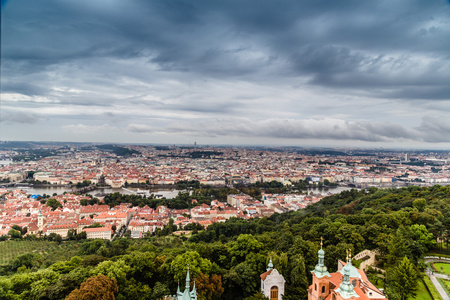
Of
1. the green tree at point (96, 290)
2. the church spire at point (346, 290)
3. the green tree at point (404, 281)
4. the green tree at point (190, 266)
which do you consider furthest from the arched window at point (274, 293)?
the green tree at point (96, 290)

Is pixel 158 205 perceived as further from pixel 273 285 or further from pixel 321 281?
pixel 321 281

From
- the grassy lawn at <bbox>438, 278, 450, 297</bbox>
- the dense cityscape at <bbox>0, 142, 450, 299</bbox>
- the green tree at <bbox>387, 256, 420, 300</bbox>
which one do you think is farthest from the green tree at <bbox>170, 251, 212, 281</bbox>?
the grassy lawn at <bbox>438, 278, 450, 297</bbox>

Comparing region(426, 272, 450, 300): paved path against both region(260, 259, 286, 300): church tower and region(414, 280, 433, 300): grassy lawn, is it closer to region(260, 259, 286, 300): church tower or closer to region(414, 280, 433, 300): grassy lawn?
region(414, 280, 433, 300): grassy lawn

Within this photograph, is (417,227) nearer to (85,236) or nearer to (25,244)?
(85,236)

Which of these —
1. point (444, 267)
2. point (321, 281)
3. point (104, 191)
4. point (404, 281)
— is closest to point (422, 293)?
point (404, 281)

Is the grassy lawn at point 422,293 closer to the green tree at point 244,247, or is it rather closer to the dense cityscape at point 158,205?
the dense cityscape at point 158,205

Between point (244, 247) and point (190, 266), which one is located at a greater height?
point (190, 266)
